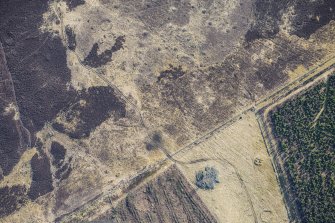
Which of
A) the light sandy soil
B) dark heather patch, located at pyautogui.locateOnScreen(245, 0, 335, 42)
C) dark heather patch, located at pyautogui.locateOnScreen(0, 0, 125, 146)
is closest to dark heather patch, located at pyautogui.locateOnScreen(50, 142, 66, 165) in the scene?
dark heather patch, located at pyautogui.locateOnScreen(0, 0, 125, 146)

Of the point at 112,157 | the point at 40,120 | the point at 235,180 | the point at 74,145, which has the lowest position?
the point at 235,180

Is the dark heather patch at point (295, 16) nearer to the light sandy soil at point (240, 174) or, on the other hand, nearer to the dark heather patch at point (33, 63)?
the light sandy soil at point (240, 174)

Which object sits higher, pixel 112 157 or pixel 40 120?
pixel 40 120

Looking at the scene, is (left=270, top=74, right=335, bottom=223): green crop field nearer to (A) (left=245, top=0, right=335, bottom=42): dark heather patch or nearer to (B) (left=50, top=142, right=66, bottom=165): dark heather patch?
(A) (left=245, top=0, right=335, bottom=42): dark heather patch

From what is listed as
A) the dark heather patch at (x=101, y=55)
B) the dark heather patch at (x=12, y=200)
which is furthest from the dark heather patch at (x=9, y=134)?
the dark heather patch at (x=101, y=55)

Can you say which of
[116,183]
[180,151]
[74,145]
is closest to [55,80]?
[74,145]

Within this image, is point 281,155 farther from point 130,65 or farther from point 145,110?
point 130,65
